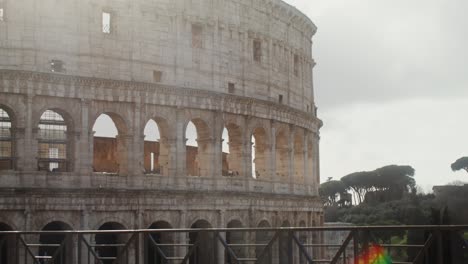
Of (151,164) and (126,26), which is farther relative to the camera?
(151,164)

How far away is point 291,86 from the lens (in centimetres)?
3653

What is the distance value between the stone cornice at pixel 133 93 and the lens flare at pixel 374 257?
58.3 ft

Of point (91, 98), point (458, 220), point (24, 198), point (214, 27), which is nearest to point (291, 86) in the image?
point (214, 27)

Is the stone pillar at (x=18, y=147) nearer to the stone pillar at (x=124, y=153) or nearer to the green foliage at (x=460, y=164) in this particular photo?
the stone pillar at (x=124, y=153)

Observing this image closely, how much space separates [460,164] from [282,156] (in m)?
56.4

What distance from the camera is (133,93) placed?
94.5 ft

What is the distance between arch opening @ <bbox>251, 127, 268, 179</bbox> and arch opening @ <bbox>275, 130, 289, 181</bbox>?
4.85 ft

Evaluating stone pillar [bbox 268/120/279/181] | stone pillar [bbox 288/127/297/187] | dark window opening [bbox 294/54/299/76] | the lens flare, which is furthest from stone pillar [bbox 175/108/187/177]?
the lens flare

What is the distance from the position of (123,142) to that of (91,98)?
6.92ft

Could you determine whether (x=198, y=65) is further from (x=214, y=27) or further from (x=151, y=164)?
(x=151, y=164)

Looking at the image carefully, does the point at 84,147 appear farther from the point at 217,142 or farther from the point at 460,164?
the point at 460,164

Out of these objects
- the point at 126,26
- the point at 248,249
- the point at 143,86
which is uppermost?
the point at 126,26

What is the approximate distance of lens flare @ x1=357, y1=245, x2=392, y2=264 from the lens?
11.2 meters

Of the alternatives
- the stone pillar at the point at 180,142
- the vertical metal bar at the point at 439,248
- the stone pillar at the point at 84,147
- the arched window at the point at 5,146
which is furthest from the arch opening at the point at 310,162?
the vertical metal bar at the point at 439,248
